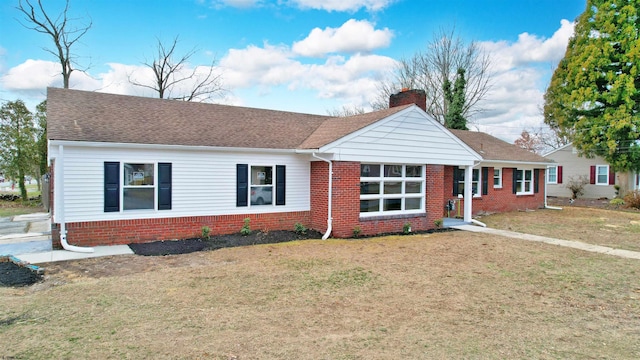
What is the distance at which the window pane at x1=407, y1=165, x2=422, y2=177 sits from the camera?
43.6ft

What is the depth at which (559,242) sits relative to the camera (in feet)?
37.2

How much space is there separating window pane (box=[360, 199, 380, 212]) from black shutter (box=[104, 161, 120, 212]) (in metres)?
7.16

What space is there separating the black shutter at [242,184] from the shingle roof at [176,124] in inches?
27.6

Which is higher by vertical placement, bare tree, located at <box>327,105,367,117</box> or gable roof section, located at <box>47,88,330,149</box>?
bare tree, located at <box>327,105,367,117</box>

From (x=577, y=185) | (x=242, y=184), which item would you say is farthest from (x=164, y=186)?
(x=577, y=185)

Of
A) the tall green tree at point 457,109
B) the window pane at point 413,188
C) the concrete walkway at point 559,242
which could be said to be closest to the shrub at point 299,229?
the window pane at point 413,188

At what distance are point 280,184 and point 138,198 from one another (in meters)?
4.19

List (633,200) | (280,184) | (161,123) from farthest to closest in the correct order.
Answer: (633,200) → (280,184) → (161,123)

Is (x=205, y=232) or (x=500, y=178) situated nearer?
(x=205, y=232)

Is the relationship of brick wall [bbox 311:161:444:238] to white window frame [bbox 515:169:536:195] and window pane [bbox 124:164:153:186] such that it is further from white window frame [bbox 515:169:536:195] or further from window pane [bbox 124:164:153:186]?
white window frame [bbox 515:169:536:195]

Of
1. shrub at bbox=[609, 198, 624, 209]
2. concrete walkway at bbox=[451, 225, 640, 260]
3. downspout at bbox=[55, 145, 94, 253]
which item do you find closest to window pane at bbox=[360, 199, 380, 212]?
concrete walkway at bbox=[451, 225, 640, 260]

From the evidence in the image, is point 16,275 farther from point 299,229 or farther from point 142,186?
point 299,229

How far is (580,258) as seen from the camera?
366 inches

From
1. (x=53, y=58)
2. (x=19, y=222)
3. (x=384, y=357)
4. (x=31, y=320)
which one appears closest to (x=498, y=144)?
(x=384, y=357)
